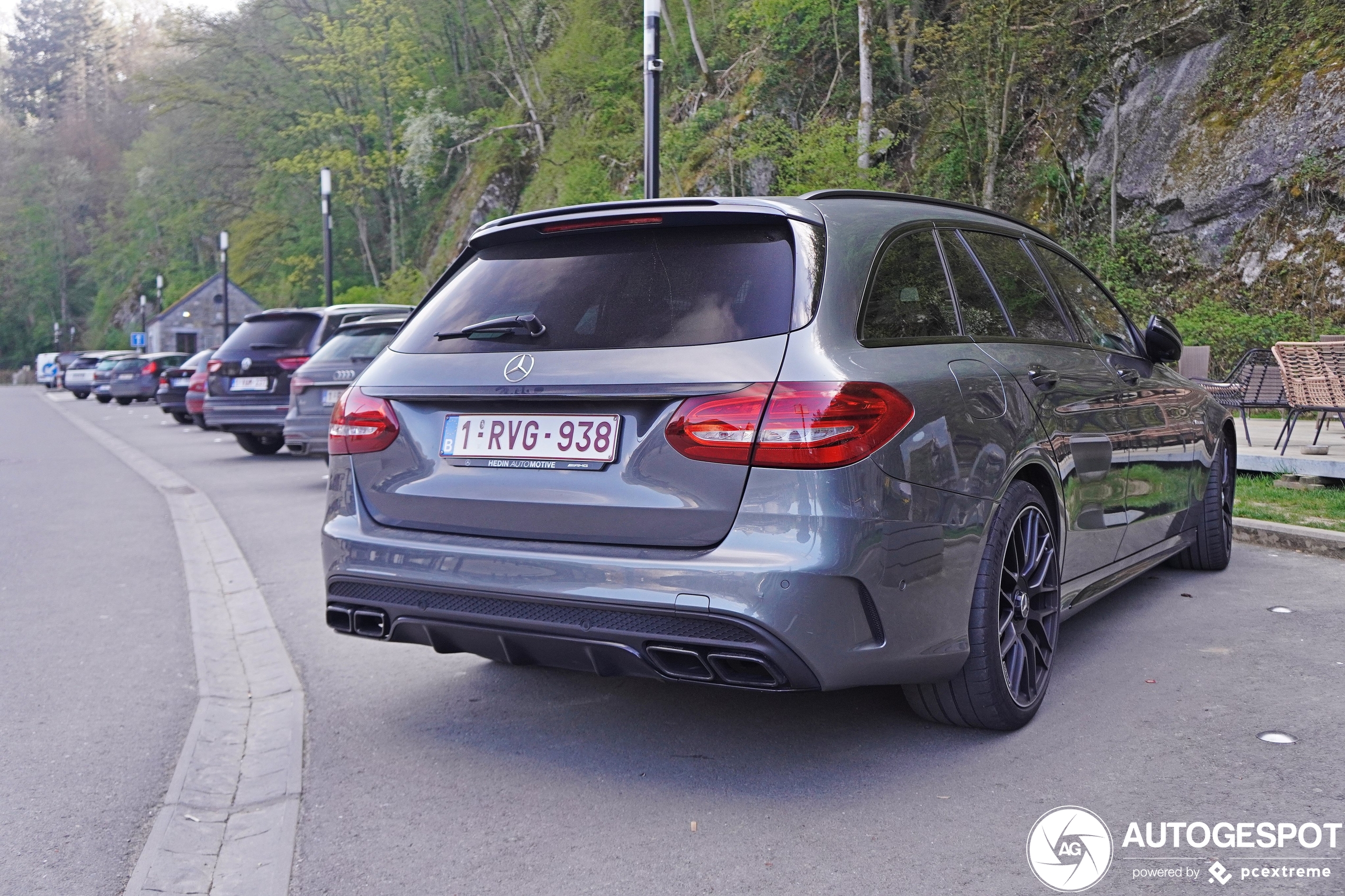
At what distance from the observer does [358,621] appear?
12.5 feet

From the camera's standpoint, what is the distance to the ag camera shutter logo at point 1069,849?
112 inches

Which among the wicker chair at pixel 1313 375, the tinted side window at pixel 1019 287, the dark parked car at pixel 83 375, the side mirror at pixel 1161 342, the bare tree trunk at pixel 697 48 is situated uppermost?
the bare tree trunk at pixel 697 48

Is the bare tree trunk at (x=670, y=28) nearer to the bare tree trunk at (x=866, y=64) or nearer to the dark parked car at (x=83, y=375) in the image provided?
the bare tree trunk at (x=866, y=64)

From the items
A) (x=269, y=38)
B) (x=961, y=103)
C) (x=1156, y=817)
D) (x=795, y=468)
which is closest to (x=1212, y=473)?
(x=1156, y=817)

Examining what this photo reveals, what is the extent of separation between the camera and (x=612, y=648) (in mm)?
3311

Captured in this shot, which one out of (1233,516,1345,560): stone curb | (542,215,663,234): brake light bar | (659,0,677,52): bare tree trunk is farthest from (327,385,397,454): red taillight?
(659,0,677,52): bare tree trunk

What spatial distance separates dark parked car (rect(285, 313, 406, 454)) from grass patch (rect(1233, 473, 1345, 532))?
7716 mm

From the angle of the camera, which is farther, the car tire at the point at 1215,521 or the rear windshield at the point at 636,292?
the car tire at the point at 1215,521

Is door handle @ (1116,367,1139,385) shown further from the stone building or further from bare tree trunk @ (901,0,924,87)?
the stone building

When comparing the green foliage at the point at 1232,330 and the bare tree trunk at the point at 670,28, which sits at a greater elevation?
the bare tree trunk at the point at 670,28

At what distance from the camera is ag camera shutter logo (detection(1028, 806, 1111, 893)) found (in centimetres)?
285

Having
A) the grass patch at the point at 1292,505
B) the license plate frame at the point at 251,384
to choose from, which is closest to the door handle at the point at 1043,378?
the grass patch at the point at 1292,505

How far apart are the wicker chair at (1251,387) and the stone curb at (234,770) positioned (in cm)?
835

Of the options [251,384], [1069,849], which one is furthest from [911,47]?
[1069,849]
